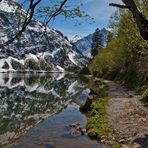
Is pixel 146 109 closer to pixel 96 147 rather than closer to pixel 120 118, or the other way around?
pixel 120 118

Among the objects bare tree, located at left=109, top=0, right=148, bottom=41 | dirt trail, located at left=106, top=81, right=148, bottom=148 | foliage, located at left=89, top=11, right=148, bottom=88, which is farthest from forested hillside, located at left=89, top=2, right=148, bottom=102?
bare tree, located at left=109, top=0, right=148, bottom=41

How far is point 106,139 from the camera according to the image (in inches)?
936

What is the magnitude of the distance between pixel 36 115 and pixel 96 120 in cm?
1459

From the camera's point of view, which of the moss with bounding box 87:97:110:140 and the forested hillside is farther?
the forested hillside

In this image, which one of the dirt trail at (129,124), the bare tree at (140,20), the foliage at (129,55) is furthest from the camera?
the foliage at (129,55)

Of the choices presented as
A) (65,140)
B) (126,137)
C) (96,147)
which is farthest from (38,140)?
(126,137)

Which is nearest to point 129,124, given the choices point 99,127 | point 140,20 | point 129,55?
point 99,127

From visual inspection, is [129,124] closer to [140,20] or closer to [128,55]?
[140,20]

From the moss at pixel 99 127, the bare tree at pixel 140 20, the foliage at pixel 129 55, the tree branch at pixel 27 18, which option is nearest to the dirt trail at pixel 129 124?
the moss at pixel 99 127

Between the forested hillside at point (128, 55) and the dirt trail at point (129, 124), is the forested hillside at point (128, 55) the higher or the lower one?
the higher one

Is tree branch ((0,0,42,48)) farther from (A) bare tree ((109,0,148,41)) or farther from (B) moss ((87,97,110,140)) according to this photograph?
(B) moss ((87,97,110,140))

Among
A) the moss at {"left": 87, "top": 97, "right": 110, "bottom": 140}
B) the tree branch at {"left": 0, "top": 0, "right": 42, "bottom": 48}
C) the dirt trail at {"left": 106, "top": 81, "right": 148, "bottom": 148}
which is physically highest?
the tree branch at {"left": 0, "top": 0, "right": 42, "bottom": 48}

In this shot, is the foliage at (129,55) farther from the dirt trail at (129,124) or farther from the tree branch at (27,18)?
the tree branch at (27,18)

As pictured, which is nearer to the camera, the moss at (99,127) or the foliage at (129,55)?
the moss at (99,127)
